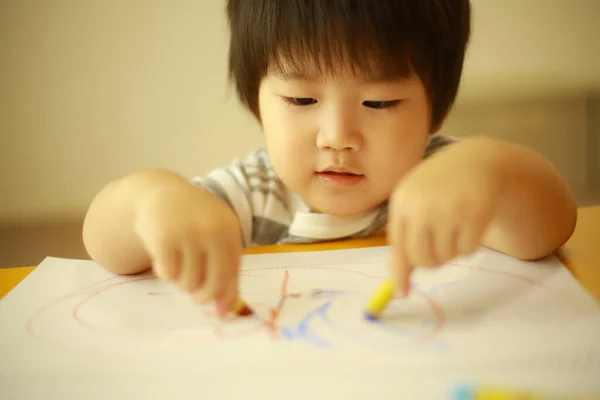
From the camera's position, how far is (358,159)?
417mm

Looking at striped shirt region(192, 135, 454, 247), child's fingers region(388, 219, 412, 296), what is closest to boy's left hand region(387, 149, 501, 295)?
child's fingers region(388, 219, 412, 296)

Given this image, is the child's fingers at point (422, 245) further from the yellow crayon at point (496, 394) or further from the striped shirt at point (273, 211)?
the striped shirt at point (273, 211)

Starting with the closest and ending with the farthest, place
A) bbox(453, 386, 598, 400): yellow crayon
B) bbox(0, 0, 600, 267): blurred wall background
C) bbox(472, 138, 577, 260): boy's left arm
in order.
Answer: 1. bbox(453, 386, 598, 400): yellow crayon
2. bbox(472, 138, 577, 260): boy's left arm
3. bbox(0, 0, 600, 267): blurred wall background

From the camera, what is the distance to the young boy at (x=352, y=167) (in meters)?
0.28

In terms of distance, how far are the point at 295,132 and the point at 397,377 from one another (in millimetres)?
230

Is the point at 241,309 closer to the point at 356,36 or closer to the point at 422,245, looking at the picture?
the point at 422,245

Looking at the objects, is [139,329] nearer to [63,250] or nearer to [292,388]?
[292,388]

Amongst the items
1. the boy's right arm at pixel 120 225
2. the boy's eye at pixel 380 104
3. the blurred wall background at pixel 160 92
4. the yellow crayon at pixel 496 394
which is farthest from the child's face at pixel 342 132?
the blurred wall background at pixel 160 92

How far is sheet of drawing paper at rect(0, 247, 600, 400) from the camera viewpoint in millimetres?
240

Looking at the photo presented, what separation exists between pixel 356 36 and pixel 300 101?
0.07m

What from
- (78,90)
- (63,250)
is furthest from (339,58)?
(63,250)

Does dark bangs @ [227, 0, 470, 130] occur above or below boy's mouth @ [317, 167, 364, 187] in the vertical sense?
above

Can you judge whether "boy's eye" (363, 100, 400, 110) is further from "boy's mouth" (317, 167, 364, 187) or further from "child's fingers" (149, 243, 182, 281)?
"child's fingers" (149, 243, 182, 281)

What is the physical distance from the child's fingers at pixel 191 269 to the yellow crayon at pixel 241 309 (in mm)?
35
